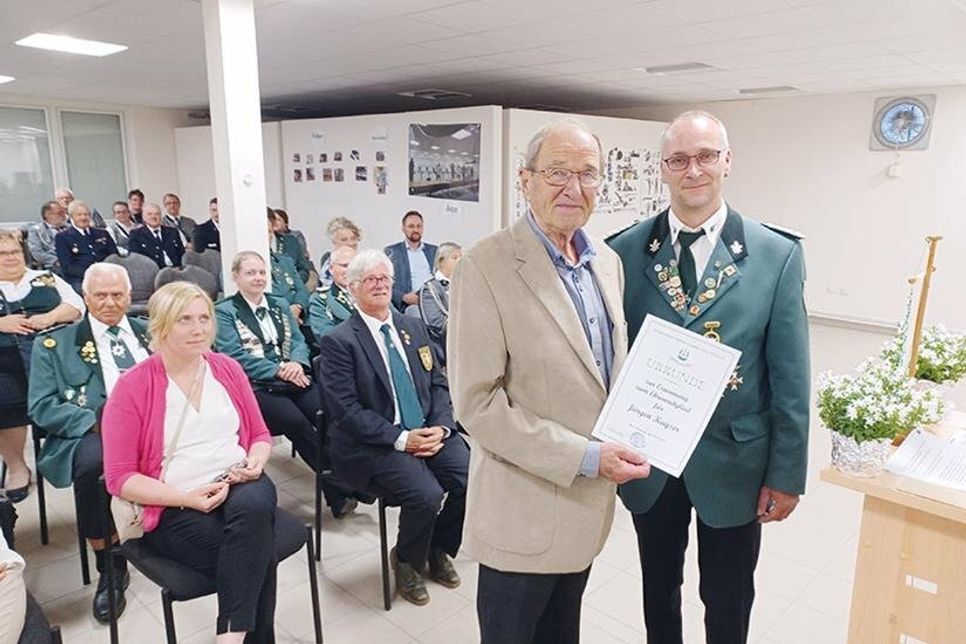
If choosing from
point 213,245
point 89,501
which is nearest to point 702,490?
point 89,501

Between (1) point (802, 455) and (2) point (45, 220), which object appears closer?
(1) point (802, 455)

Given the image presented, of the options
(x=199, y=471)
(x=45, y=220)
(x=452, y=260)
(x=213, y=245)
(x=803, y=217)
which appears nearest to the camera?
(x=199, y=471)

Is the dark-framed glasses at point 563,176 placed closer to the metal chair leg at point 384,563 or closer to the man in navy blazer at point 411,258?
the metal chair leg at point 384,563

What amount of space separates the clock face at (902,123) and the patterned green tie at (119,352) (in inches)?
300

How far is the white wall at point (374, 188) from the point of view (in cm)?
654

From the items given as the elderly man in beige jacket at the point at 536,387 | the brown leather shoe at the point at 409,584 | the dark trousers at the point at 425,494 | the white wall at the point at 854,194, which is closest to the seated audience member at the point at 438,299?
the dark trousers at the point at 425,494

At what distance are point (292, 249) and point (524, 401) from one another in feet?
15.7

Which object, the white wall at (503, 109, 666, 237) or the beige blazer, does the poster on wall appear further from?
the beige blazer

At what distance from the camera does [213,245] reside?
242 inches

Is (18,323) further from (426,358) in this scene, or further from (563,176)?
(563,176)

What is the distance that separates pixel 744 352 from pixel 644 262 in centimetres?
33

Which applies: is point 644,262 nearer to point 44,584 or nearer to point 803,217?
point 44,584

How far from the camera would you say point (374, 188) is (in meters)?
7.73

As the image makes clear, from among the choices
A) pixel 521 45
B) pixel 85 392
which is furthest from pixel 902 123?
pixel 85 392
